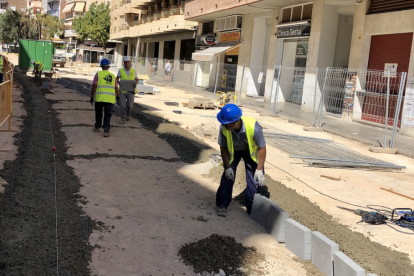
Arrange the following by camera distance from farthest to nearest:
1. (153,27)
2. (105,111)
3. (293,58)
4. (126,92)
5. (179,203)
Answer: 1. (153,27)
2. (293,58)
3. (126,92)
4. (105,111)
5. (179,203)

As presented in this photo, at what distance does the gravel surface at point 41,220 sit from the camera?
367 centimetres

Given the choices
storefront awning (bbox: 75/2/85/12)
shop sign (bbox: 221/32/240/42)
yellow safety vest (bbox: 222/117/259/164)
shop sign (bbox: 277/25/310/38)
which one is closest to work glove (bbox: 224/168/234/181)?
yellow safety vest (bbox: 222/117/259/164)

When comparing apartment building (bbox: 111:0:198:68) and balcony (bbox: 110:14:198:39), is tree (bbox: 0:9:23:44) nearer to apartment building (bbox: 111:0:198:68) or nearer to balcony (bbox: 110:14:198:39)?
apartment building (bbox: 111:0:198:68)

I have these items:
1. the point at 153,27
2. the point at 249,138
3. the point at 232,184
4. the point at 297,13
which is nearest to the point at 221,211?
the point at 232,184

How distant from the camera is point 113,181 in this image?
6.40 meters

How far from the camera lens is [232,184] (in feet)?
17.6

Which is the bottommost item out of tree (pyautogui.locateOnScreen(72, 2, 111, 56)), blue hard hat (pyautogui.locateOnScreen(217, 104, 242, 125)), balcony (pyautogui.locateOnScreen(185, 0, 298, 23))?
blue hard hat (pyautogui.locateOnScreen(217, 104, 242, 125))

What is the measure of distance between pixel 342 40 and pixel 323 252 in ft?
53.4

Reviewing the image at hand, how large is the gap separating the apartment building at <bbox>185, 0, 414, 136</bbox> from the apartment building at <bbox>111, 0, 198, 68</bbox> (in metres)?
7.38

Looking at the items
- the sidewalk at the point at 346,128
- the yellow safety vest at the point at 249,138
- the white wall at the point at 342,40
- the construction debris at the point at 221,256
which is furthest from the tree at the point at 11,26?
the construction debris at the point at 221,256

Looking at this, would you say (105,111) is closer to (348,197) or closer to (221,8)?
(348,197)

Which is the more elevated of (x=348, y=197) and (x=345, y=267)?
(x=345, y=267)

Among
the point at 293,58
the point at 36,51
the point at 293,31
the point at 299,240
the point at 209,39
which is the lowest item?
the point at 299,240

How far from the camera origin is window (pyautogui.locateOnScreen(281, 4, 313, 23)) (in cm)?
1959
